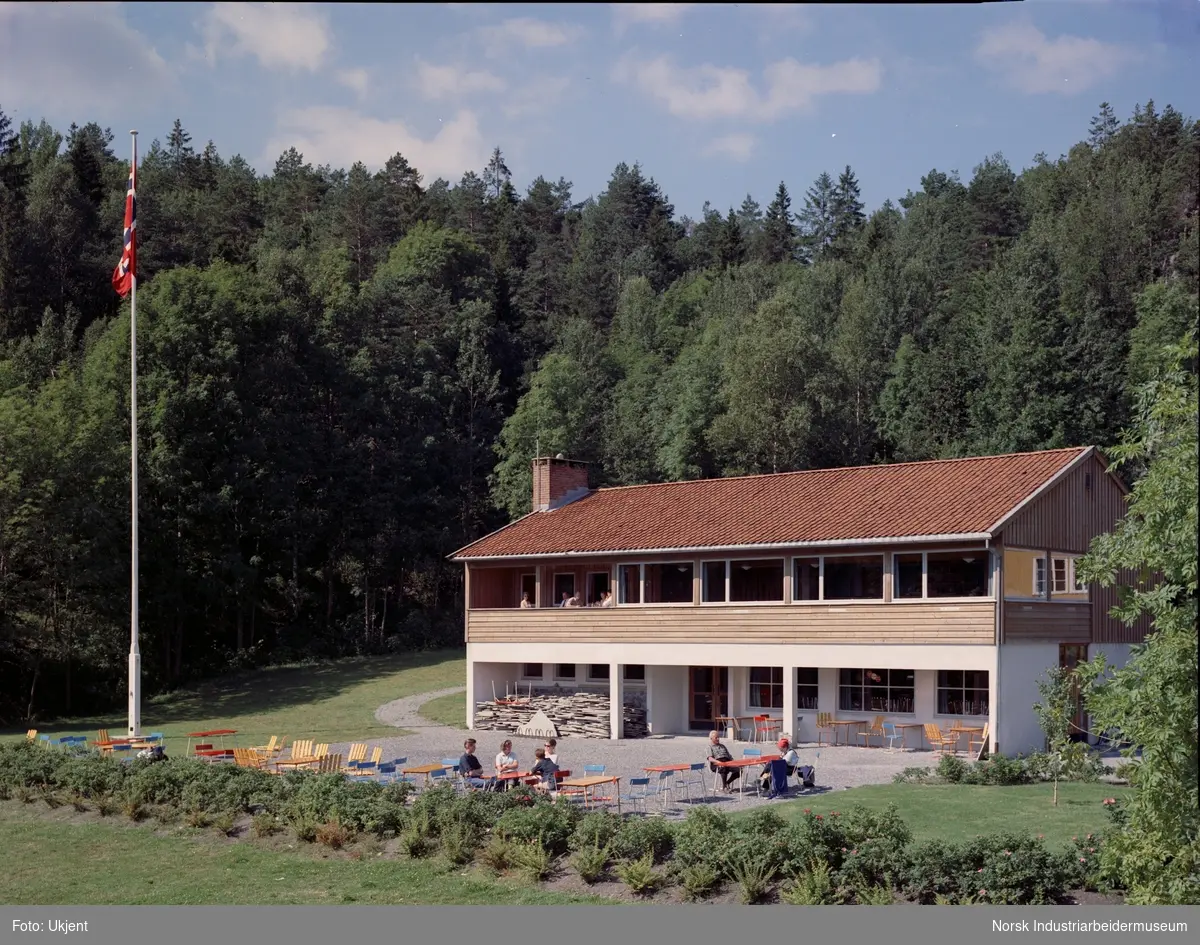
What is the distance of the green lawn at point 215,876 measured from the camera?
45.3 ft

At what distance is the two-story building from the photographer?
2714cm

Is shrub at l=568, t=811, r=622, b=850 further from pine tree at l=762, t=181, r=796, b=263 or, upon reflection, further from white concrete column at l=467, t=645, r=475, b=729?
pine tree at l=762, t=181, r=796, b=263

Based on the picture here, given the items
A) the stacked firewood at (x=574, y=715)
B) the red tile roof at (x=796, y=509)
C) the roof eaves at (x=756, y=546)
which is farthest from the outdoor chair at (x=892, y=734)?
the stacked firewood at (x=574, y=715)

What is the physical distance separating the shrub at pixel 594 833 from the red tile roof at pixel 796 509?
14.0 metres

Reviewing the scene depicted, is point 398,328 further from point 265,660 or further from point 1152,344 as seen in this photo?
point 1152,344

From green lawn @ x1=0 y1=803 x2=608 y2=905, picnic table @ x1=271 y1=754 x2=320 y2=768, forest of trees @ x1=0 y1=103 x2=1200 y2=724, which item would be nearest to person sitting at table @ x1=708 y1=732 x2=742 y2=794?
picnic table @ x1=271 y1=754 x2=320 y2=768

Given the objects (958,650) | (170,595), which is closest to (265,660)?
(170,595)

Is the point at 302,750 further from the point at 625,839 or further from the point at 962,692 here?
the point at 962,692

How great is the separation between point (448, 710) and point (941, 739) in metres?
15.7

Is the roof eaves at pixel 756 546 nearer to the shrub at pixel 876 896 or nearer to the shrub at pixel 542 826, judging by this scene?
the shrub at pixel 542 826

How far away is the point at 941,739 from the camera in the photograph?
26984 millimetres

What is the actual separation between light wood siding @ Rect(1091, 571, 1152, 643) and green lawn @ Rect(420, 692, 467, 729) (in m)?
16.0

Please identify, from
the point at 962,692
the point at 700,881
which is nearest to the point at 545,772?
the point at 700,881

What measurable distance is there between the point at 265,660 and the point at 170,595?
18.1ft
